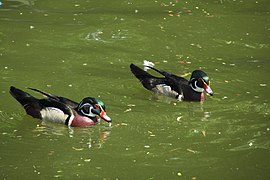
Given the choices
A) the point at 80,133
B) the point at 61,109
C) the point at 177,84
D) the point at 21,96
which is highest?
the point at 21,96

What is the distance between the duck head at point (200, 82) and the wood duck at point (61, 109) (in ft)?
5.51

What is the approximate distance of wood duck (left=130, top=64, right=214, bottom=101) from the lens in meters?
10.7

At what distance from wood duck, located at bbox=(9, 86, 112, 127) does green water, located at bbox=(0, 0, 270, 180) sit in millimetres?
117

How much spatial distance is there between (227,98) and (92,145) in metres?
2.60

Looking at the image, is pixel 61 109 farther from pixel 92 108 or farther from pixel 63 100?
pixel 92 108

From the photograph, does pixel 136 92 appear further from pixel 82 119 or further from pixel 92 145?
pixel 92 145

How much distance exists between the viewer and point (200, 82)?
1077 cm

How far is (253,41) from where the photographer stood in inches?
526

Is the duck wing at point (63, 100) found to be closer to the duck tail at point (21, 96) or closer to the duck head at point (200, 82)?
the duck tail at point (21, 96)

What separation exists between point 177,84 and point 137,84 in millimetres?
655

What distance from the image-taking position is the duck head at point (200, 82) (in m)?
10.7

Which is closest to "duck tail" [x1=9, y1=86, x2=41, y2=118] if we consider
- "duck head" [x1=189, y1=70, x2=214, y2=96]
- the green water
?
the green water

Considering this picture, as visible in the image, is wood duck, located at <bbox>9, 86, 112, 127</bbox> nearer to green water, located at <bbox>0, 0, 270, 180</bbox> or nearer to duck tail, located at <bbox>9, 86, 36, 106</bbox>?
duck tail, located at <bbox>9, 86, 36, 106</bbox>

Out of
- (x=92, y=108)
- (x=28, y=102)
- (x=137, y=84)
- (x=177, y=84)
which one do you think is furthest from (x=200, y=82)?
(x=28, y=102)
